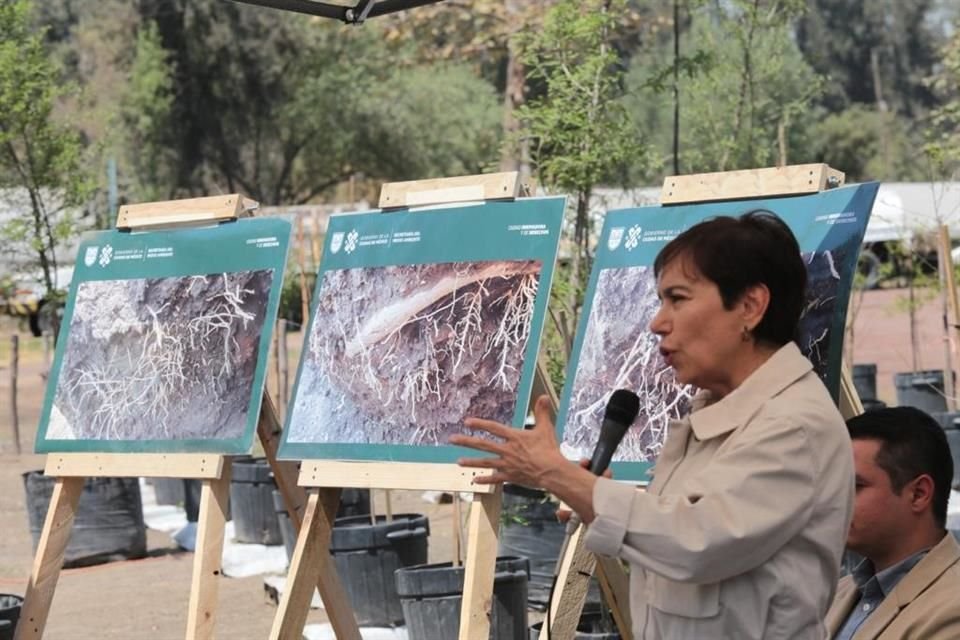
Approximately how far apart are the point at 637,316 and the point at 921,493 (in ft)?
4.40

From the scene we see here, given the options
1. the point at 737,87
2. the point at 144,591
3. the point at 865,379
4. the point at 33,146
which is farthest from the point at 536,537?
the point at 865,379

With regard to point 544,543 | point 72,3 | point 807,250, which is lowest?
point 544,543

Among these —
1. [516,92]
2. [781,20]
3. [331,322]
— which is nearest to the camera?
[331,322]

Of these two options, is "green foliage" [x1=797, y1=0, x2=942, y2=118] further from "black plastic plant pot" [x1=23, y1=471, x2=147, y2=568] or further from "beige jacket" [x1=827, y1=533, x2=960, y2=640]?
"beige jacket" [x1=827, y1=533, x2=960, y2=640]

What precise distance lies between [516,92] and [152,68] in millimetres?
16864

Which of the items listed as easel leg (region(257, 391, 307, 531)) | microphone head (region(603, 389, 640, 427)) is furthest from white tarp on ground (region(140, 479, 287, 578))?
microphone head (region(603, 389, 640, 427))

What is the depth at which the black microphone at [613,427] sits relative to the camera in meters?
2.45

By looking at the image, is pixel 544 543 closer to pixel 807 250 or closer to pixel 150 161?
pixel 807 250

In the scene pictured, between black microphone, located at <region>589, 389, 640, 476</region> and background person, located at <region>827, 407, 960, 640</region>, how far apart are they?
89 cm

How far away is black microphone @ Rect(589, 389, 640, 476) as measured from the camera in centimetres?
245

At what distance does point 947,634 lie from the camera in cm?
302

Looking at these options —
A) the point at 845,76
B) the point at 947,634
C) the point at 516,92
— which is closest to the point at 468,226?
the point at 947,634

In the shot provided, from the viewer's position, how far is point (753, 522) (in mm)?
2137

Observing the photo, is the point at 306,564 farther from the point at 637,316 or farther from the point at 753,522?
the point at 753,522
